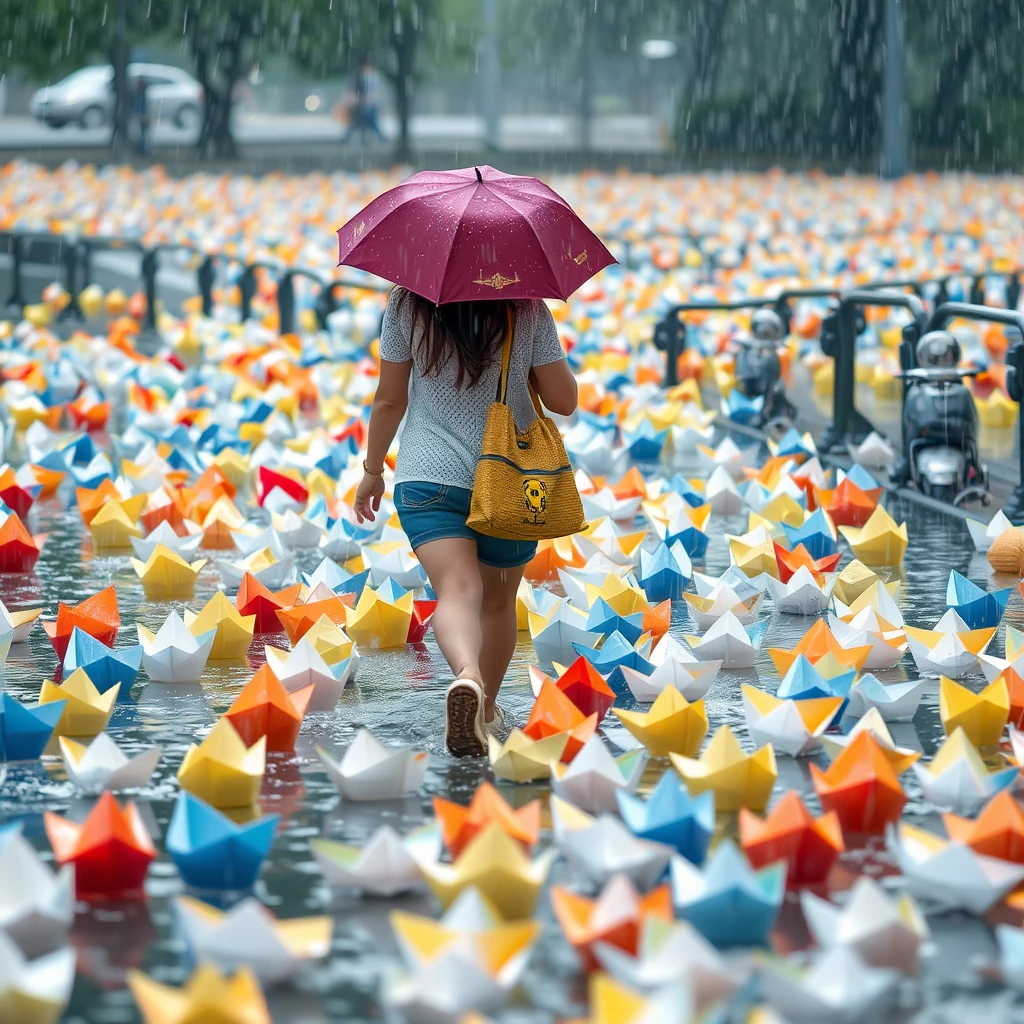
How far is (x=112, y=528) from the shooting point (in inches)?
258

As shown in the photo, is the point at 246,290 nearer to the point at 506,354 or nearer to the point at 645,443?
the point at 645,443

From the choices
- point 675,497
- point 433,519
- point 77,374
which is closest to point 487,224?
point 433,519

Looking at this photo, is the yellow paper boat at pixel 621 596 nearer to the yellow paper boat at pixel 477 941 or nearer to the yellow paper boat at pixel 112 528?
the yellow paper boat at pixel 112 528

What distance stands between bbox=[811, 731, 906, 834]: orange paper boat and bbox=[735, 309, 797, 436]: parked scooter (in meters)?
5.90

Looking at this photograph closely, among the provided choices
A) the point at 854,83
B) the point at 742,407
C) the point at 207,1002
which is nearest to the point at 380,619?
the point at 207,1002

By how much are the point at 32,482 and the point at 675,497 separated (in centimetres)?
261

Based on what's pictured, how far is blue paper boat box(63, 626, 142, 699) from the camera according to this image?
4469 mm

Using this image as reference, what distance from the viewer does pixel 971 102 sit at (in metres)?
34.0

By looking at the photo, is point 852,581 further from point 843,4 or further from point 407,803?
point 843,4

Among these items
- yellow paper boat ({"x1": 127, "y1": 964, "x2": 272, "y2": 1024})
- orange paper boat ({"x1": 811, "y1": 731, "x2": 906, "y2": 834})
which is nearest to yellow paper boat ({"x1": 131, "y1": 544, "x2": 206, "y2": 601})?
orange paper boat ({"x1": 811, "y1": 731, "x2": 906, "y2": 834})

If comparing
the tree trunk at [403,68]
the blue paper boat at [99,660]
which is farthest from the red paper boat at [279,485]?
the tree trunk at [403,68]

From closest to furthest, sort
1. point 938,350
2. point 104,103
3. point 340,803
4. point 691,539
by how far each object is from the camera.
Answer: point 340,803
point 691,539
point 938,350
point 104,103

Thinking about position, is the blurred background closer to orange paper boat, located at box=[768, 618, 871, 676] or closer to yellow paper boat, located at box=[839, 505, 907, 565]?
yellow paper boat, located at box=[839, 505, 907, 565]

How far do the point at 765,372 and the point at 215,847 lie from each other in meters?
6.65
